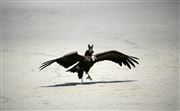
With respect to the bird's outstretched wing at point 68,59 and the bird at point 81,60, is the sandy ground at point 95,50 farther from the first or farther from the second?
the bird's outstretched wing at point 68,59

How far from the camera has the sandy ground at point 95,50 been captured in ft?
37.6

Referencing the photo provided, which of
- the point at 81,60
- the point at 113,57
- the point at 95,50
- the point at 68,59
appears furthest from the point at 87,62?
the point at 95,50

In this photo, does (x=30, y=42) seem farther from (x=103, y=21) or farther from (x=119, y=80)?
(x=119, y=80)

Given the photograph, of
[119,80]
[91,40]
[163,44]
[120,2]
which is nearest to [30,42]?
[91,40]

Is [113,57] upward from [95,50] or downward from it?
downward

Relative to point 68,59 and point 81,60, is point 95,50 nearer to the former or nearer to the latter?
point 81,60

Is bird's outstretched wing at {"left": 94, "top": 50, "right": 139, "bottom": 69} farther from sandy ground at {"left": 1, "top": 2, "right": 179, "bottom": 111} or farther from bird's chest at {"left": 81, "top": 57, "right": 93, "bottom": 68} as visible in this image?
sandy ground at {"left": 1, "top": 2, "right": 179, "bottom": 111}

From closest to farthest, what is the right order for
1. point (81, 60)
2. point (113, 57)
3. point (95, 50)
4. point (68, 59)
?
1. point (68, 59)
2. point (81, 60)
3. point (113, 57)
4. point (95, 50)

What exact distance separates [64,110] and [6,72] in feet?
11.7

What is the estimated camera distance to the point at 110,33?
1831cm

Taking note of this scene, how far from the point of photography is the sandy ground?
11.5m

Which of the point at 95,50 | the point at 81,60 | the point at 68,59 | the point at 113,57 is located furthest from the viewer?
the point at 95,50

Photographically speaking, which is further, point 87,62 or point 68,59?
point 87,62

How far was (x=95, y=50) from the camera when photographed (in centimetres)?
1630
